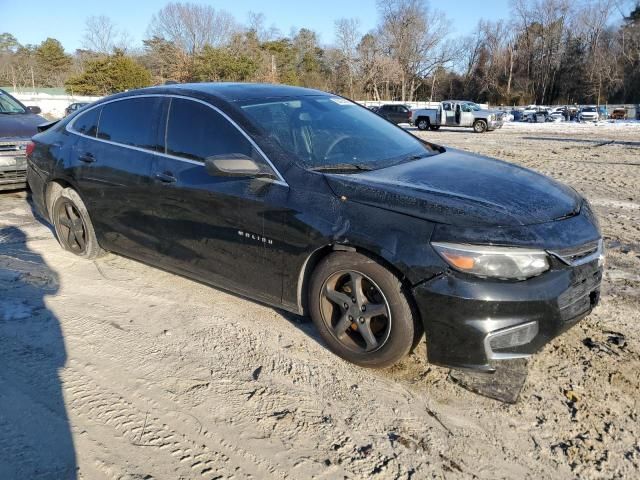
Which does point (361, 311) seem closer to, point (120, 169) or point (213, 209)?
point (213, 209)

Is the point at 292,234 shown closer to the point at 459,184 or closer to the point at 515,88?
the point at 459,184

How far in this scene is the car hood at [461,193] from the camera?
8.79ft

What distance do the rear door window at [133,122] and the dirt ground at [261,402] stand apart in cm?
126

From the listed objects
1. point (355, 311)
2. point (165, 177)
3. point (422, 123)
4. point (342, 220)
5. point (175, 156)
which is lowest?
point (355, 311)

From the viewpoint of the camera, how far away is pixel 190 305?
153 inches

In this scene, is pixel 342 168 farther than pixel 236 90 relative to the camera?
No

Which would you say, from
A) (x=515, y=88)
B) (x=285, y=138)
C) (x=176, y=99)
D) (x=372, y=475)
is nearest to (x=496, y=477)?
(x=372, y=475)

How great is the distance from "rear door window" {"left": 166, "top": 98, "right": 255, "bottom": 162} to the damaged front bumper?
158cm

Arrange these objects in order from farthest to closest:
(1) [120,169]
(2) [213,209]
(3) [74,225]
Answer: (3) [74,225]
(1) [120,169]
(2) [213,209]

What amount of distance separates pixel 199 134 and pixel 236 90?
52cm

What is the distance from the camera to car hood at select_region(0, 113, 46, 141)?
290 inches

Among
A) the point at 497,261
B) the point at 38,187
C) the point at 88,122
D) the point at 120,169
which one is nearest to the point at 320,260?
the point at 497,261

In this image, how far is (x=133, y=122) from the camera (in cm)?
418

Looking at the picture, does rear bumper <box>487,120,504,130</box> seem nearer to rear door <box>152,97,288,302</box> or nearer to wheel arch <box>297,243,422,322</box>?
rear door <box>152,97,288,302</box>
